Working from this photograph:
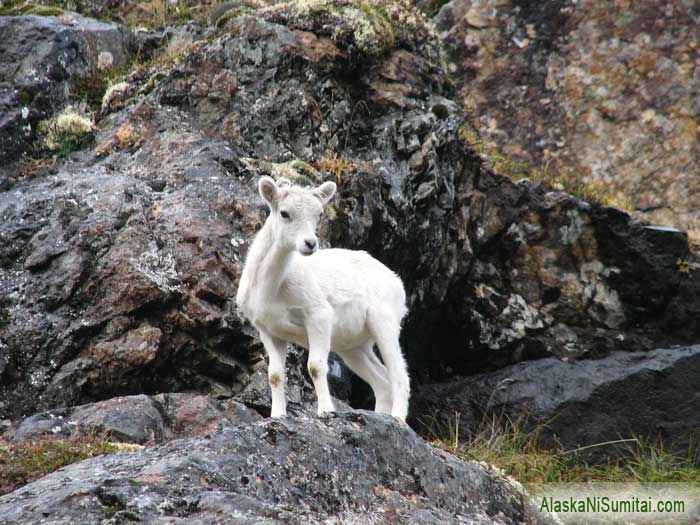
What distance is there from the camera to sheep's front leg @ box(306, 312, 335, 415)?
8000mm

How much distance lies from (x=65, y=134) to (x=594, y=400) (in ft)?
32.1

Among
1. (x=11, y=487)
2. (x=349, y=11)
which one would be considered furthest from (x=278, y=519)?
(x=349, y=11)

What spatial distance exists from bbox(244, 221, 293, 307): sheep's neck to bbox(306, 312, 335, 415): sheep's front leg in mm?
506

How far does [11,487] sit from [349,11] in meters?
10.5

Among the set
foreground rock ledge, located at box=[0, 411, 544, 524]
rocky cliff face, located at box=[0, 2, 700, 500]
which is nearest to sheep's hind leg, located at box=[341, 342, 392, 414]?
rocky cliff face, located at box=[0, 2, 700, 500]

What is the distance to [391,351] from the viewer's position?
915cm

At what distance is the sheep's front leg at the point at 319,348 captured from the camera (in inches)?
315

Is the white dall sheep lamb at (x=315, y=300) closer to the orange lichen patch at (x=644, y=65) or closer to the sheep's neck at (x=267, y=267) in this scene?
the sheep's neck at (x=267, y=267)

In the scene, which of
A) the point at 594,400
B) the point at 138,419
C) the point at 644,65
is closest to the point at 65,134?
the point at 138,419

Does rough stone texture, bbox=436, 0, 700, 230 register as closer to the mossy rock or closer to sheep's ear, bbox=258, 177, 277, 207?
the mossy rock

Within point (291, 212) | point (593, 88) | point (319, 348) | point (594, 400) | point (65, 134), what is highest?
point (593, 88)

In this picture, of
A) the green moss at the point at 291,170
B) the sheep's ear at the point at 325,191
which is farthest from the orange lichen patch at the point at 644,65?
the sheep's ear at the point at 325,191

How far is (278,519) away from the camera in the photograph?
5047 millimetres

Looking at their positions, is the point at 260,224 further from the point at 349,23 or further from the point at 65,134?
the point at 349,23
